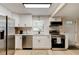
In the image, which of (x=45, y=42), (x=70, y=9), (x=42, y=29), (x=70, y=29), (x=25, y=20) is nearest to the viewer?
(x=70, y=9)

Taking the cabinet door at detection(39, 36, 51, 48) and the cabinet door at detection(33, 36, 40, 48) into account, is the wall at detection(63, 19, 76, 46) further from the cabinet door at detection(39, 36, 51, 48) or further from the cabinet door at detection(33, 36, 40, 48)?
the cabinet door at detection(33, 36, 40, 48)

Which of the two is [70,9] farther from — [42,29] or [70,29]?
[70,29]

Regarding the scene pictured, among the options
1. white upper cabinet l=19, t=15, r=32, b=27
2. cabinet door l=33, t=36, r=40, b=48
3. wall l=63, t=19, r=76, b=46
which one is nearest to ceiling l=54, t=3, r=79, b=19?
wall l=63, t=19, r=76, b=46

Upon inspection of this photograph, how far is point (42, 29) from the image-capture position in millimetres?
6793

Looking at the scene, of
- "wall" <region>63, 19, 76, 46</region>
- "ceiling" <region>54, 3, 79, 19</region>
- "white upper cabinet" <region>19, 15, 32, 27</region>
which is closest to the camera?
"ceiling" <region>54, 3, 79, 19</region>

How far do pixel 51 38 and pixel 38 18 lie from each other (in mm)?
1426

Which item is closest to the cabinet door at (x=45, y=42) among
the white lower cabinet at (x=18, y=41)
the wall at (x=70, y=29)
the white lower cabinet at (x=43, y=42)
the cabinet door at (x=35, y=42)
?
the white lower cabinet at (x=43, y=42)

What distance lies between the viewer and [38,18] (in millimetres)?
6727

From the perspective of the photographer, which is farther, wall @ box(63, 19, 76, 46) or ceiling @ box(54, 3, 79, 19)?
wall @ box(63, 19, 76, 46)

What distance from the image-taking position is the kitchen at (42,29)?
5.65 m

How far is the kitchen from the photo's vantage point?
18.5 feet

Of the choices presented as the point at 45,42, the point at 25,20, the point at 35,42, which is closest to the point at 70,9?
the point at 45,42
